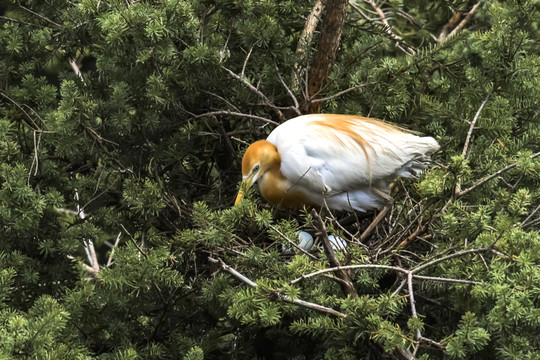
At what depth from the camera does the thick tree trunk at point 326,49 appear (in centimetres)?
292

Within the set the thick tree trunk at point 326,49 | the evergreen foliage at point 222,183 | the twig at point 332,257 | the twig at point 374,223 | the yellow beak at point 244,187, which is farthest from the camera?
the thick tree trunk at point 326,49

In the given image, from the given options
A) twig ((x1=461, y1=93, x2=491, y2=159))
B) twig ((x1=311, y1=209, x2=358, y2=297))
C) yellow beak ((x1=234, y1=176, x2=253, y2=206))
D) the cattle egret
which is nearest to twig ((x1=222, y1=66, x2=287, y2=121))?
the cattle egret

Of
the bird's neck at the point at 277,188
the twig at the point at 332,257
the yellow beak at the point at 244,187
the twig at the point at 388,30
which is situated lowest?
the bird's neck at the point at 277,188

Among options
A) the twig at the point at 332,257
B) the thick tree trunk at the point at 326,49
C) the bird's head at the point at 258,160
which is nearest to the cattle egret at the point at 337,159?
the bird's head at the point at 258,160

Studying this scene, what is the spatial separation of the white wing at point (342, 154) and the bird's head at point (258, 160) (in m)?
0.03

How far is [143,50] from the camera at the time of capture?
8.89 feet

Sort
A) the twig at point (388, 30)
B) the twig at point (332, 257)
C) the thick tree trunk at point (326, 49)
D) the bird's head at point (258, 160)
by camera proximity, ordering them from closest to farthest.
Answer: the twig at point (332, 257)
the bird's head at point (258, 160)
the thick tree trunk at point (326, 49)
the twig at point (388, 30)

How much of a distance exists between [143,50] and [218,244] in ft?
2.55

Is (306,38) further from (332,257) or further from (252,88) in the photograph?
(332,257)

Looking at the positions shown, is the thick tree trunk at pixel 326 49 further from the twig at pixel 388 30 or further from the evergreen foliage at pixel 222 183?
the twig at pixel 388 30

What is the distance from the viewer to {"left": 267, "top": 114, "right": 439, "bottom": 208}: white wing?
8.89 ft

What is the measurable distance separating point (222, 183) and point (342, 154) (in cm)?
50

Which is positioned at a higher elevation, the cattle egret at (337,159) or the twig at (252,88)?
the twig at (252,88)

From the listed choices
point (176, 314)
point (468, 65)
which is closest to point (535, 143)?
point (468, 65)
